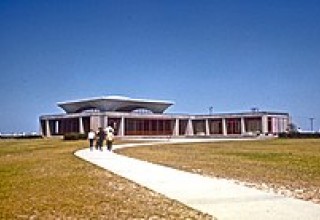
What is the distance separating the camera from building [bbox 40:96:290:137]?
277 ft

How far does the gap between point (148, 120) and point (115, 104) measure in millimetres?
7968

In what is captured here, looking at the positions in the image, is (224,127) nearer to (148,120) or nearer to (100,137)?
(148,120)

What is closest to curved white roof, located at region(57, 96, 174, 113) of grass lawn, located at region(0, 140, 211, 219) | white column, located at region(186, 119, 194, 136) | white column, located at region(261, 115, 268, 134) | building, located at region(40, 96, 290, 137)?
building, located at region(40, 96, 290, 137)

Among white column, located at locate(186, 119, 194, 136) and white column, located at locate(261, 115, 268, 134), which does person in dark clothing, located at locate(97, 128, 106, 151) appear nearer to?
white column, located at locate(261, 115, 268, 134)

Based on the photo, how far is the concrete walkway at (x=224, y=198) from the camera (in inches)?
397

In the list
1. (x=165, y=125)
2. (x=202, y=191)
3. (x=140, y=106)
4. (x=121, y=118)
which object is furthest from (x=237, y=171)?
(x=140, y=106)

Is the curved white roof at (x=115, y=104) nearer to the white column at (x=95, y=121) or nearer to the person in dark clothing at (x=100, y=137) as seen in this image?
the white column at (x=95, y=121)

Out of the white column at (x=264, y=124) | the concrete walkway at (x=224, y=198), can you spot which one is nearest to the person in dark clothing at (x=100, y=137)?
the concrete walkway at (x=224, y=198)

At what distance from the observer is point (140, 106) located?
9975cm

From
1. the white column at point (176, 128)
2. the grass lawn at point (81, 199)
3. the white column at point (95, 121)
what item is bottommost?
the grass lawn at point (81, 199)

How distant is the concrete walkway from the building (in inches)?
2569

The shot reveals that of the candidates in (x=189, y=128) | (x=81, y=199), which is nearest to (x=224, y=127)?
(x=189, y=128)

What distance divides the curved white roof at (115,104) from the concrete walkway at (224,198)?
75159 millimetres

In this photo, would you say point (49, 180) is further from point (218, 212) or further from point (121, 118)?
point (121, 118)
